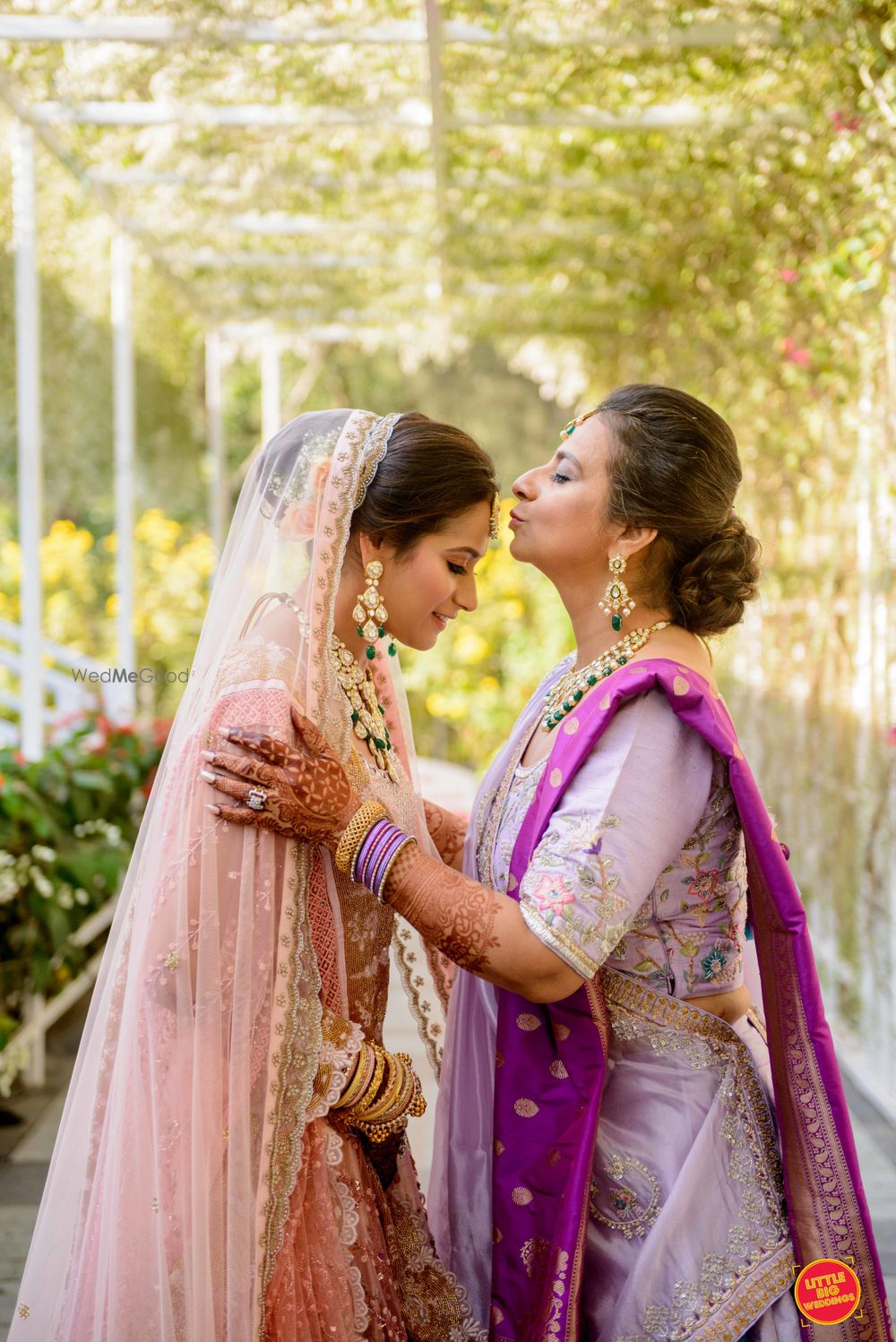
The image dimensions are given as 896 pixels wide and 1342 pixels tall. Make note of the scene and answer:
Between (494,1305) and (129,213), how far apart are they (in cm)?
511

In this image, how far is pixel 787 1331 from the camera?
1642 mm

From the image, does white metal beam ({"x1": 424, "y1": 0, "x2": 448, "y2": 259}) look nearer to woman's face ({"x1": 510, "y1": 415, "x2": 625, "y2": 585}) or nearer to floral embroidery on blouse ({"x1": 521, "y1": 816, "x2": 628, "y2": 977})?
woman's face ({"x1": 510, "y1": 415, "x2": 625, "y2": 585})

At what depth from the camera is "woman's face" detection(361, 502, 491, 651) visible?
5.95 feet

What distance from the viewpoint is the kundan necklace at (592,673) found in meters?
1.84

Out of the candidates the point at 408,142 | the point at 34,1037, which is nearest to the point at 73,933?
the point at 34,1037

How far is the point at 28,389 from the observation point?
4254mm

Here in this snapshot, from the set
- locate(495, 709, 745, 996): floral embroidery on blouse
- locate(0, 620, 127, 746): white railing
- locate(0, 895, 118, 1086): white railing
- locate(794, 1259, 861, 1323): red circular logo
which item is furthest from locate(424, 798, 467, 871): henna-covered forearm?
locate(0, 620, 127, 746): white railing

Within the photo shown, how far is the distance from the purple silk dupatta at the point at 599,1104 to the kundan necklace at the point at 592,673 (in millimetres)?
101

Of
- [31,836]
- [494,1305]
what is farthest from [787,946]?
[31,836]

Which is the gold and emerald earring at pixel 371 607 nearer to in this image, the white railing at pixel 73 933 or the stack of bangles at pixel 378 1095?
the stack of bangles at pixel 378 1095

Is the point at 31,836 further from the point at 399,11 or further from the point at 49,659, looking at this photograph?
the point at 49,659

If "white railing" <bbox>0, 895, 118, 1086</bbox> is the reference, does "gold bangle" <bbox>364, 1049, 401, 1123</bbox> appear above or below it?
above

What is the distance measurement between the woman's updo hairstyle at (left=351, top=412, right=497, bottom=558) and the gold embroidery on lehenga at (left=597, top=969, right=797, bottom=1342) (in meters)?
0.69

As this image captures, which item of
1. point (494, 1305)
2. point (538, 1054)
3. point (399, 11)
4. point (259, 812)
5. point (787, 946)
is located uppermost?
point (399, 11)
